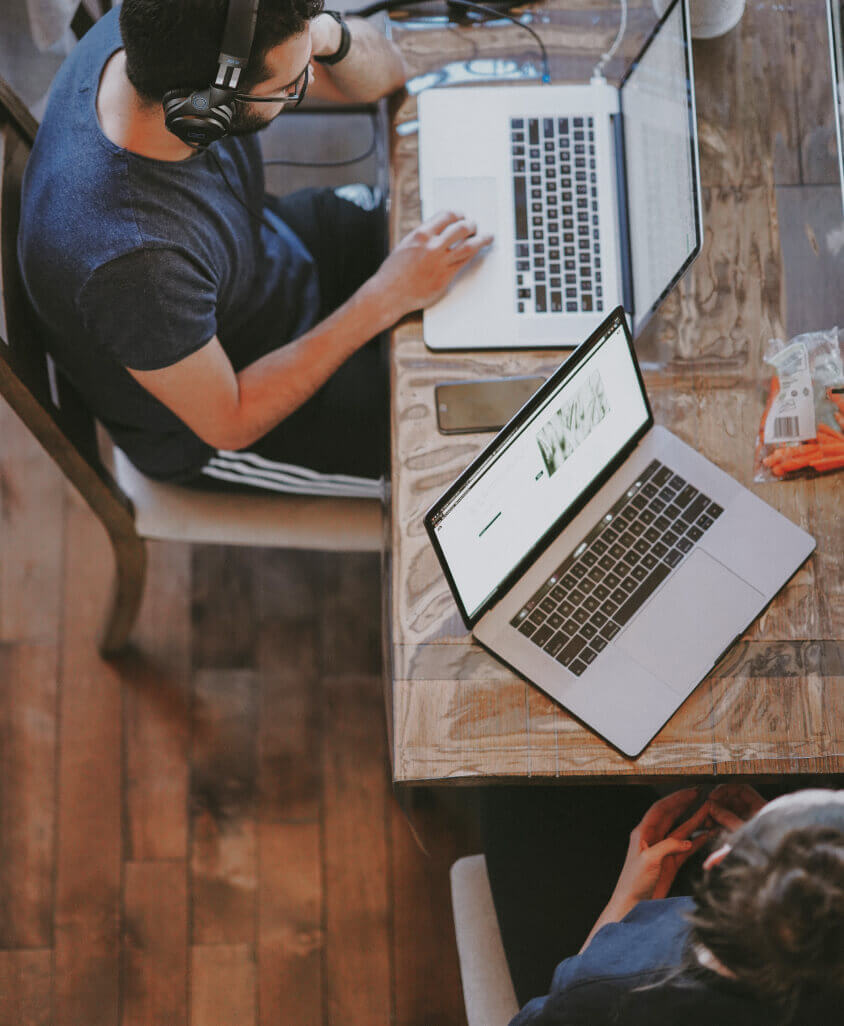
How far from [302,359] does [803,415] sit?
665 mm

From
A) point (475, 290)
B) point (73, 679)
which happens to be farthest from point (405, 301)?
point (73, 679)

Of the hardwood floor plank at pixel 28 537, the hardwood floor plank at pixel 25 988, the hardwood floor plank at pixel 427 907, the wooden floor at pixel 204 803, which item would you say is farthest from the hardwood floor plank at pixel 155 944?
the hardwood floor plank at pixel 28 537

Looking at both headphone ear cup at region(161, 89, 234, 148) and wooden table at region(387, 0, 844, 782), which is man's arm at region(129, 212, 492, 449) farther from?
headphone ear cup at region(161, 89, 234, 148)

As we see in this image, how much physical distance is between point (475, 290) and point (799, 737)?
695 mm

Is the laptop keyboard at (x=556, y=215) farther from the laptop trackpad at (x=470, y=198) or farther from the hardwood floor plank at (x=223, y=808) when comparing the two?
the hardwood floor plank at (x=223, y=808)

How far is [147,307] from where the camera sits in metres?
1.17

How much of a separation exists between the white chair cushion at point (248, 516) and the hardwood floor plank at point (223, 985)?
793mm

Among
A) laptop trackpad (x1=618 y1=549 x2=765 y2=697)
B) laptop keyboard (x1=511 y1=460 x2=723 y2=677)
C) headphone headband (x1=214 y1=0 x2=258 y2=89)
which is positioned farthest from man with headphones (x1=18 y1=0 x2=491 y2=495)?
laptop trackpad (x1=618 y1=549 x2=765 y2=697)

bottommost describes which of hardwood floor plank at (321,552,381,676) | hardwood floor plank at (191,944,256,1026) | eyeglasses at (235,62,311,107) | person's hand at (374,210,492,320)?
hardwood floor plank at (191,944,256,1026)

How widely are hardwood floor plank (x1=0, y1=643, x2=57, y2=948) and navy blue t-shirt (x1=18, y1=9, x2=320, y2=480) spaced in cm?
78

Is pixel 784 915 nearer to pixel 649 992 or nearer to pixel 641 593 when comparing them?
pixel 649 992

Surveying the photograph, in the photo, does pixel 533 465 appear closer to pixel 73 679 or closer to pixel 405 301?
pixel 405 301

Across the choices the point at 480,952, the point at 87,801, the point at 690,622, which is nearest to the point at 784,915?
the point at 690,622

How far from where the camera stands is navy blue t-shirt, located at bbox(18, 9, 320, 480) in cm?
116
